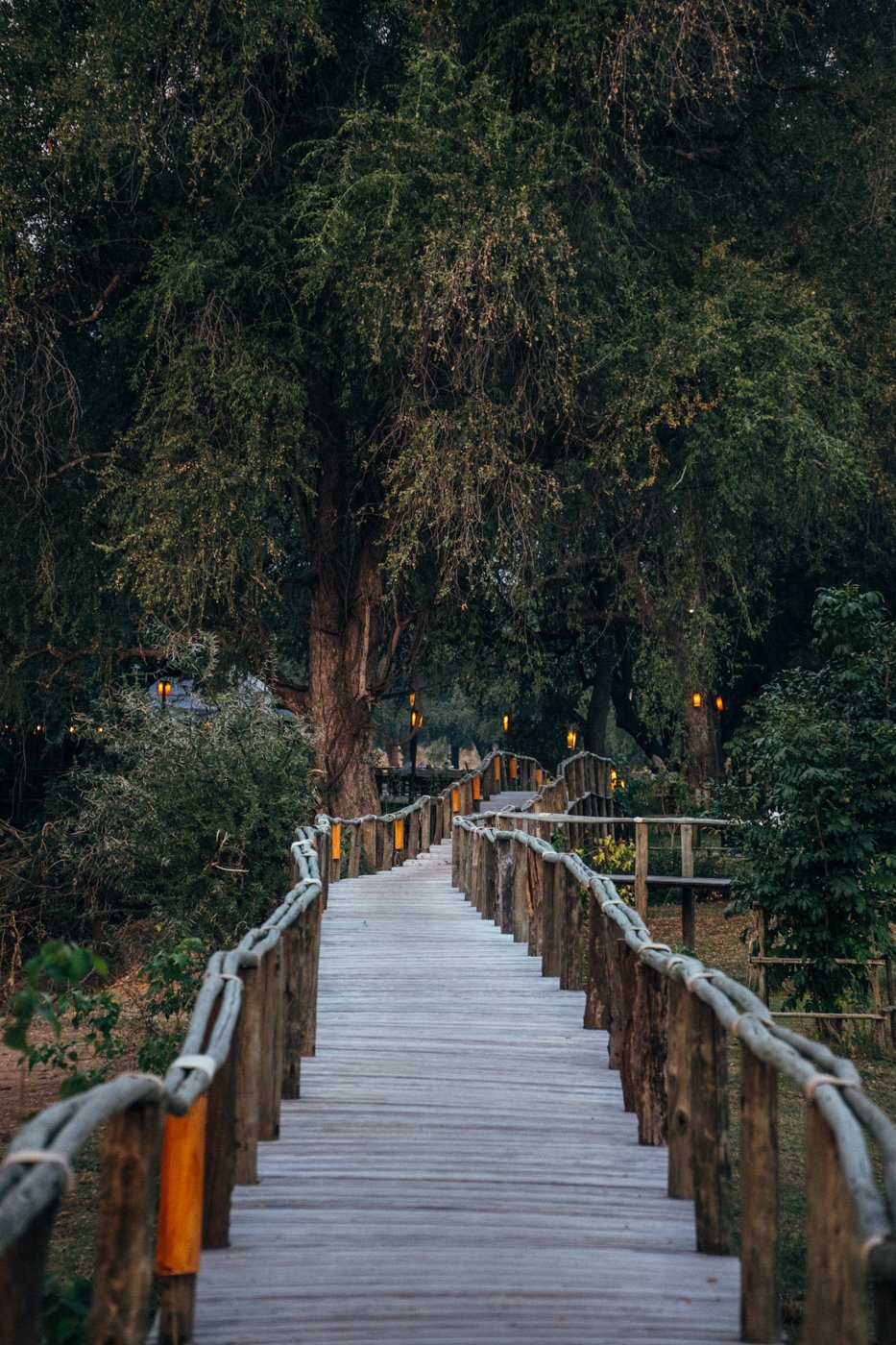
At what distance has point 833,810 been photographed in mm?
14297

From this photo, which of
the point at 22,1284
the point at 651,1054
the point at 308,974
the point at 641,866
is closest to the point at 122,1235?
the point at 22,1284

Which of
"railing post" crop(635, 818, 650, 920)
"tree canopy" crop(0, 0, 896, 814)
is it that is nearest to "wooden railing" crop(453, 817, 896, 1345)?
"railing post" crop(635, 818, 650, 920)

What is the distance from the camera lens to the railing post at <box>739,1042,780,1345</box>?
454cm

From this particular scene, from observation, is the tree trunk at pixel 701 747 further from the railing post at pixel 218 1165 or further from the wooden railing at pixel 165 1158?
the railing post at pixel 218 1165

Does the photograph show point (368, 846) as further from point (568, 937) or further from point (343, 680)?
point (568, 937)

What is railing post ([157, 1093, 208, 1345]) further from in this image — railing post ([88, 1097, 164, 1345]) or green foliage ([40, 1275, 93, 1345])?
green foliage ([40, 1275, 93, 1345])

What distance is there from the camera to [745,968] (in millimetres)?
20328

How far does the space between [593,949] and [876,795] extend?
19.6 ft

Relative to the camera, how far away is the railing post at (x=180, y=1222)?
4.35 meters

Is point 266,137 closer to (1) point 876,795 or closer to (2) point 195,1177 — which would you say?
(1) point 876,795

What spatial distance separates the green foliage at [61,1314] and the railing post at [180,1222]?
0.70 metres

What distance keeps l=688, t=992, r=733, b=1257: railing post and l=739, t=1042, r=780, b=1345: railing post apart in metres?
0.67

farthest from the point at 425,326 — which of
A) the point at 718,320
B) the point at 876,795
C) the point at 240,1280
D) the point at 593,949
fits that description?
the point at 240,1280

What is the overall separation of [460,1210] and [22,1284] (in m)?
2.73
